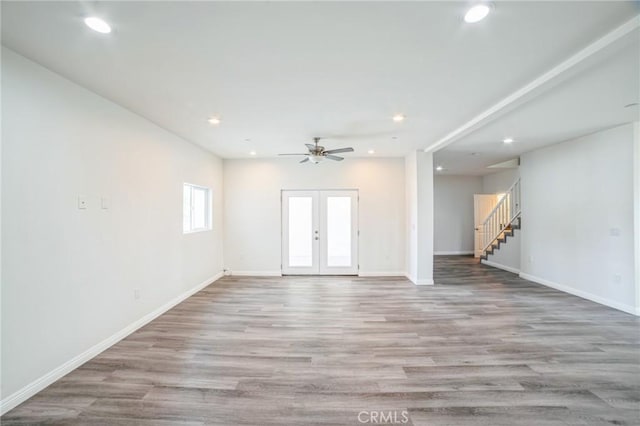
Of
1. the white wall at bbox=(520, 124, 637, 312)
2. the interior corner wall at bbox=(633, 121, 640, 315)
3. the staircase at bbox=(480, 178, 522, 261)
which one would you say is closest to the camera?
the interior corner wall at bbox=(633, 121, 640, 315)

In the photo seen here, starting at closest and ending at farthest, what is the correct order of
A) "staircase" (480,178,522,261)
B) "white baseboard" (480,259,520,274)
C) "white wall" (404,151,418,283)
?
1. "white wall" (404,151,418,283)
2. "white baseboard" (480,259,520,274)
3. "staircase" (480,178,522,261)

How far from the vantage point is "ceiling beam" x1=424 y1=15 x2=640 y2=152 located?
1.92 meters

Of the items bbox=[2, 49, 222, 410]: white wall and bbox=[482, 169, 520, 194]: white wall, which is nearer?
bbox=[2, 49, 222, 410]: white wall

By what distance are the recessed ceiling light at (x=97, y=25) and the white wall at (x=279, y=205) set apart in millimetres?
4551

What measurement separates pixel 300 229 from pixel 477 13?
5.28 metres

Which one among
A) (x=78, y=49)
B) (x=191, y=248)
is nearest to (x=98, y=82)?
(x=78, y=49)

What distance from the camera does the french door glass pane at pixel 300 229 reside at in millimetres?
6516

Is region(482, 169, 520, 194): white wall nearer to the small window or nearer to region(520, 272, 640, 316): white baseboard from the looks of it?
region(520, 272, 640, 316): white baseboard

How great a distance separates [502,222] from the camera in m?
8.22

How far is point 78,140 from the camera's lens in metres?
2.72

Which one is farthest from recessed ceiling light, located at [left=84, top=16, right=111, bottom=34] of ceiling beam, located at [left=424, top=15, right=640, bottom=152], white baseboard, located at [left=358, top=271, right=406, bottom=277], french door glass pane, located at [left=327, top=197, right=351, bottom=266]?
white baseboard, located at [left=358, top=271, right=406, bottom=277]

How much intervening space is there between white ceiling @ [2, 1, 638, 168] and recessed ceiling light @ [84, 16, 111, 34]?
4cm

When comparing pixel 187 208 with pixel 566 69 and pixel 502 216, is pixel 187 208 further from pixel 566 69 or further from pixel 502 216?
pixel 502 216

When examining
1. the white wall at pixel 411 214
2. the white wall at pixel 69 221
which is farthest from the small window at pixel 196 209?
the white wall at pixel 411 214
